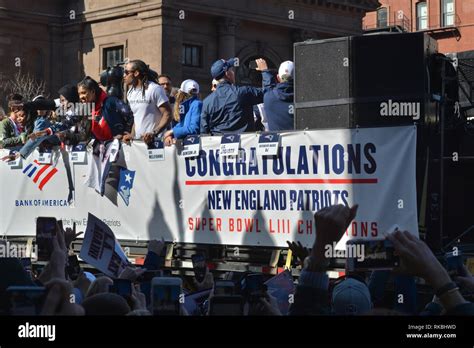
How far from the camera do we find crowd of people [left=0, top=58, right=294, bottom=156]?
408 inches

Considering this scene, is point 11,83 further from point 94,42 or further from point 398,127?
point 398,127

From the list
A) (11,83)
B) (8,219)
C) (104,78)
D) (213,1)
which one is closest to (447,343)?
Answer: (104,78)

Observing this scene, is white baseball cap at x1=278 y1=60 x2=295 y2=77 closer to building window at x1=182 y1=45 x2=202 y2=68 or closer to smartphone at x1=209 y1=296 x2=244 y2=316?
smartphone at x1=209 y1=296 x2=244 y2=316

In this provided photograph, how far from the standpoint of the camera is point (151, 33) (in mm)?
56594

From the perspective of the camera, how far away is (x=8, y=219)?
13219mm

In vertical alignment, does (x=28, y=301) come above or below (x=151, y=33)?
below

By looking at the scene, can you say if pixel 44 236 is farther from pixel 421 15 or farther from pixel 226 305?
pixel 421 15

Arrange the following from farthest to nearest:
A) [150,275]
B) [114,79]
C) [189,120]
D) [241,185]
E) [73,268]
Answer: [114,79] < [189,120] < [241,185] < [73,268] < [150,275]

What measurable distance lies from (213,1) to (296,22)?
265 inches

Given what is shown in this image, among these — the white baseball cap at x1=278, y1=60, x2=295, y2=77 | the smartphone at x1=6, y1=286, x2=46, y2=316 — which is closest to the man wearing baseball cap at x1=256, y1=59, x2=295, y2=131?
the white baseball cap at x1=278, y1=60, x2=295, y2=77

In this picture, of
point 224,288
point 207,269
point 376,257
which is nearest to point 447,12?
point 207,269

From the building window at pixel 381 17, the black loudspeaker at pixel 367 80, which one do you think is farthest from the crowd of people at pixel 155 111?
the building window at pixel 381 17

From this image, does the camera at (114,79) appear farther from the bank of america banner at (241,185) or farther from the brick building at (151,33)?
the brick building at (151,33)

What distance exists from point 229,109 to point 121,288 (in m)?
6.53
